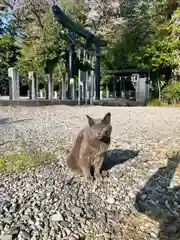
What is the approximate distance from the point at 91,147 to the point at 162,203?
3.17 feet

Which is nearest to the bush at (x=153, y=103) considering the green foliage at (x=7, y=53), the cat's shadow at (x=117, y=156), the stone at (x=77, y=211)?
the cat's shadow at (x=117, y=156)

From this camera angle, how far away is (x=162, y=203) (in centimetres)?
294

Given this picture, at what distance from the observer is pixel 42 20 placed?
21.0 meters

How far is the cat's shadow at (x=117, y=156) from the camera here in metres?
3.99

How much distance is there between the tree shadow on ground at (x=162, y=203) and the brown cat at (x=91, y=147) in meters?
0.62

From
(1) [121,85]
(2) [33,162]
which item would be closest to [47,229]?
(2) [33,162]

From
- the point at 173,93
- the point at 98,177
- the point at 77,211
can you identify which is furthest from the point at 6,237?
the point at 173,93

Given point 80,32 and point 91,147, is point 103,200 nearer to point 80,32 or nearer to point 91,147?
point 91,147

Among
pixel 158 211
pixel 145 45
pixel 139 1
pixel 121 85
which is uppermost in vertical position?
pixel 139 1

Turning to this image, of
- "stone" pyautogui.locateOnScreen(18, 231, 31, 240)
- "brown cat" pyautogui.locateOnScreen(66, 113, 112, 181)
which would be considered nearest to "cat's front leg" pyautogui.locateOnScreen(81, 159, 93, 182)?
"brown cat" pyautogui.locateOnScreen(66, 113, 112, 181)

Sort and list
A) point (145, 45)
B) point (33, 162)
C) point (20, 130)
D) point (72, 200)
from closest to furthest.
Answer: point (72, 200), point (33, 162), point (20, 130), point (145, 45)

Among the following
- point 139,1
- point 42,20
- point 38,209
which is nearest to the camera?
point 38,209

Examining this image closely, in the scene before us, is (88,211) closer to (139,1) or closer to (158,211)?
(158,211)

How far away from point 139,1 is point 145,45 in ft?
18.6
